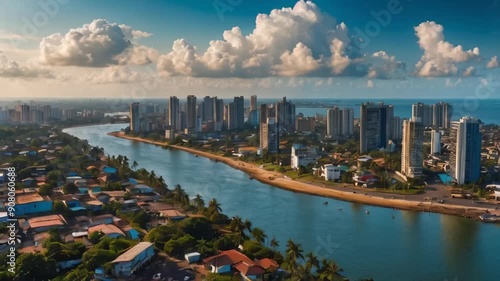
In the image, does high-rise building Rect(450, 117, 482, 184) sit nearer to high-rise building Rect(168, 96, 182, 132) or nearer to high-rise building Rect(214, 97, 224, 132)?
high-rise building Rect(214, 97, 224, 132)

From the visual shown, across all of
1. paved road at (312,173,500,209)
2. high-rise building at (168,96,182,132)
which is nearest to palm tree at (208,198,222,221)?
paved road at (312,173,500,209)

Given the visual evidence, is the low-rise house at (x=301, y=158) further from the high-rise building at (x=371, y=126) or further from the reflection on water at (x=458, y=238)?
the reflection on water at (x=458, y=238)

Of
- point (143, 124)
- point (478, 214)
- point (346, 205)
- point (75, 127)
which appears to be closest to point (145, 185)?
point (346, 205)

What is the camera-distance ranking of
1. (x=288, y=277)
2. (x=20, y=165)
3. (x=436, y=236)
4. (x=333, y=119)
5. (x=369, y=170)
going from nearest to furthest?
(x=288, y=277)
(x=436, y=236)
(x=20, y=165)
(x=369, y=170)
(x=333, y=119)

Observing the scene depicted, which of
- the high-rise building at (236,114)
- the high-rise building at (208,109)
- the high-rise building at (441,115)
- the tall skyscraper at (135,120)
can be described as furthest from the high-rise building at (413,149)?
the high-rise building at (208,109)

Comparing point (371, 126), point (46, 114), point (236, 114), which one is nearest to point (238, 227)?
point (371, 126)

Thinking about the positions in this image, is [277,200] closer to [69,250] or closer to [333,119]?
[69,250]
